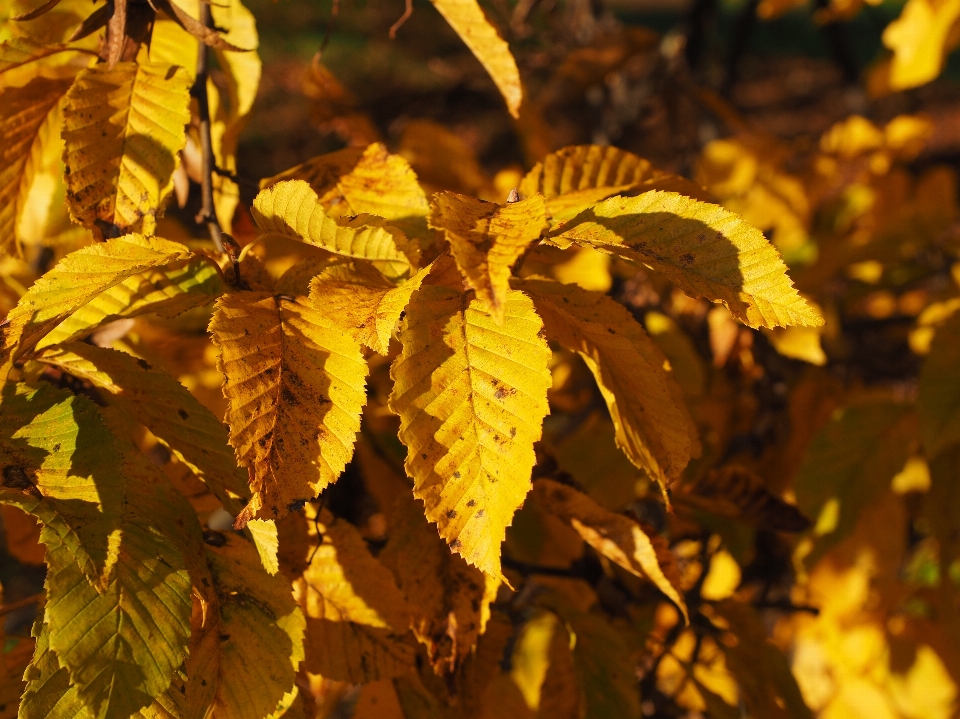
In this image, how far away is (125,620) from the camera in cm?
48

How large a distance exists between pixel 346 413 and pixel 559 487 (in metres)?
0.29

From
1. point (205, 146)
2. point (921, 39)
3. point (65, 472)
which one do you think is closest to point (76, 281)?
point (65, 472)

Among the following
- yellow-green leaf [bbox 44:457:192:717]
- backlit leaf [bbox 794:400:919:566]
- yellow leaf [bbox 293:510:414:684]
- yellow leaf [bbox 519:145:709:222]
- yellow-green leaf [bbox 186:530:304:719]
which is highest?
yellow leaf [bbox 519:145:709:222]

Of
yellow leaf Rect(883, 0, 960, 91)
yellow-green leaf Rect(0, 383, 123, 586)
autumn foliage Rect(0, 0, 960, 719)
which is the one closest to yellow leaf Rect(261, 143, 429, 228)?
autumn foliage Rect(0, 0, 960, 719)

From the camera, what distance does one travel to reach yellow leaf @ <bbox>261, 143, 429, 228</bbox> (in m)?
0.68

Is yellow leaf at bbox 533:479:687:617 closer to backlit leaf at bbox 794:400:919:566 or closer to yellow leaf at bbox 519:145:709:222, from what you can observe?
yellow leaf at bbox 519:145:709:222

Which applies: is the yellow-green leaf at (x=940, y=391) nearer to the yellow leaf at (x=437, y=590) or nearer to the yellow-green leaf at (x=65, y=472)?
the yellow leaf at (x=437, y=590)

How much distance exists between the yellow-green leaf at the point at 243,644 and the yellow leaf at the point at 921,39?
3.86 feet

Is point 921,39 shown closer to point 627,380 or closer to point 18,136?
point 627,380

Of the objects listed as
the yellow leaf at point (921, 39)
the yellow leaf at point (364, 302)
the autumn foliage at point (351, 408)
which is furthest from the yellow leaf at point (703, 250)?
the yellow leaf at point (921, 39)

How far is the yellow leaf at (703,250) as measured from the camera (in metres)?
0.49

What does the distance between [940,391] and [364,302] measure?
0.71 metres

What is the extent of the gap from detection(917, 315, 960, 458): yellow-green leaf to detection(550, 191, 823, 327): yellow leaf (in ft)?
1.73

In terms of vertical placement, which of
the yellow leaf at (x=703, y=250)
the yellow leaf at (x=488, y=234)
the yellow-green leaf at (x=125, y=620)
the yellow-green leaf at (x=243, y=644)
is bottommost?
the yellow-green leaf at (x=243, y=644)
